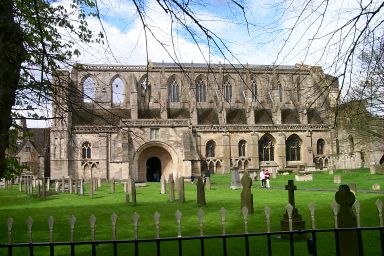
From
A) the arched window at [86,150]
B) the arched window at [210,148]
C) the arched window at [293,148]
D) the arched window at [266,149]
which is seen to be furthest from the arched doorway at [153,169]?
the arched window at [293,148]

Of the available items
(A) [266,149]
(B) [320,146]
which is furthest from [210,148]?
(B) [320,146]

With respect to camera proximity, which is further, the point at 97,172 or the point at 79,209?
the point at 97,172

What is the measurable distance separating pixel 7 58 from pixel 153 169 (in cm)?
4308

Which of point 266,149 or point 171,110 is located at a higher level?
point 171,110

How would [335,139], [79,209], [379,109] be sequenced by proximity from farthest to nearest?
1. [335,139]
2. [379,109]
3. [79,209]

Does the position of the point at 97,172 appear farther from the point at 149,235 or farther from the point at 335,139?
the point at 149,235

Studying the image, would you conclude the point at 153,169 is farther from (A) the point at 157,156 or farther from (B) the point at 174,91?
(B) the point at 174,91

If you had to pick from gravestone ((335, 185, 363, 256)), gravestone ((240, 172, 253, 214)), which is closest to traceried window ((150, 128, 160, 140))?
gravestone ((240, 172, 253, 214))

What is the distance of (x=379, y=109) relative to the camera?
2603 cm

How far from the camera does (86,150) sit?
1786 inches

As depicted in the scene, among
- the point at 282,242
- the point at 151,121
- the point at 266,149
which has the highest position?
the point at 151,121

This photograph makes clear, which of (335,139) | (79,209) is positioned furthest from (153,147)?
(79,209)

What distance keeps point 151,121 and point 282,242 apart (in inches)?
1397

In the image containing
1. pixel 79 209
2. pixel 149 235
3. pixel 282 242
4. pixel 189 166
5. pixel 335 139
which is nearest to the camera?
pixel 282 242
